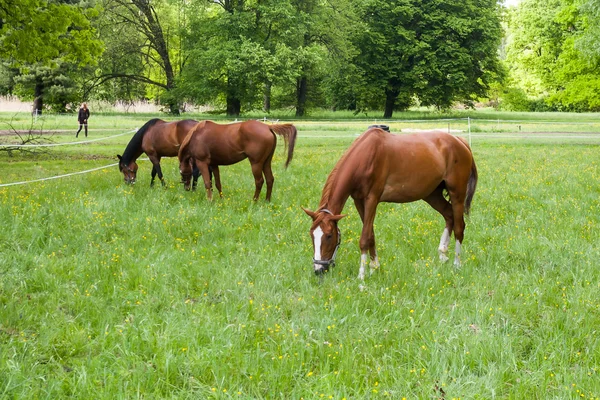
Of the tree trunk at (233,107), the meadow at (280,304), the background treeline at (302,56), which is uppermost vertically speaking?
the background treeline at (302,56)

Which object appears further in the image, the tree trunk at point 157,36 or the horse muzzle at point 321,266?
the tree trunk at point 157,36

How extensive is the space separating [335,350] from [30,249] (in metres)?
4.47

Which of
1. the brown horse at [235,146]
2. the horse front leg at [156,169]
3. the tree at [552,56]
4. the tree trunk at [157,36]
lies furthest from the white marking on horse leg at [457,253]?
the tree at [552,56]

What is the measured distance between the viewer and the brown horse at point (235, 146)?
995 centimetres

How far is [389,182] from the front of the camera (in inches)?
237

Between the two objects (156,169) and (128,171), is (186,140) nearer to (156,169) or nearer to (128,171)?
(156,169)

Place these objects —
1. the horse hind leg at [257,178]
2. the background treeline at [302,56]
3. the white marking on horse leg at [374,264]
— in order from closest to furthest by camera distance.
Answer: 1. the white marking on horse leg at [374,264]
2. the horse hind leg at [257,178]
3. the background treeline at [302,56]

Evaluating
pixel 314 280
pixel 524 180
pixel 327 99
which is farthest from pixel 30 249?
pixel 327 99

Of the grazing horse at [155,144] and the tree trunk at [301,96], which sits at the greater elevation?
the tree trunk at [301,96]

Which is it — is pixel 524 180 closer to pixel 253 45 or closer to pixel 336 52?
pixel 253 45

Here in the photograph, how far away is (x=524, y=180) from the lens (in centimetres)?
1201

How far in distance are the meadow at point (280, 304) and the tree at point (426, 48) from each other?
32.2 meters

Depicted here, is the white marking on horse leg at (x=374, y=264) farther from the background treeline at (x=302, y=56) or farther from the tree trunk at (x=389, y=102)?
the tree trunk at (x=389, y=102)

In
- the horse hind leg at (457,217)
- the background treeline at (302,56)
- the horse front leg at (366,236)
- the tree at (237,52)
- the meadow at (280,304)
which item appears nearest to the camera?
the meadow at (280,304)
